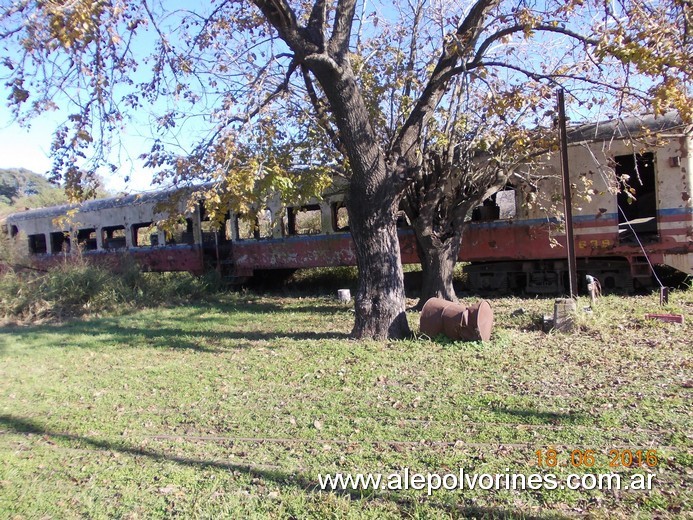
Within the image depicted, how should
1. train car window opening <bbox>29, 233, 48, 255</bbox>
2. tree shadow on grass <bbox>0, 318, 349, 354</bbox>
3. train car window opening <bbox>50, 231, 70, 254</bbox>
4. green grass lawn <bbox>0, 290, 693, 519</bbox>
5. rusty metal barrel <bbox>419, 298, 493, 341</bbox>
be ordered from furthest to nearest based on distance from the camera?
train car window opening <bbox>29, 233, 48, 255</bbox>
train car window opening <bbox>50, 231, 70, 254</bbox>
tree shadow on grass <bbox>0, 318, 349, 354</bbox>
rusty metal barrel <bbox>419, 298, 493, 341</bbox>
green grass lawn <bbox>0, 290, 693, 519</bbox>

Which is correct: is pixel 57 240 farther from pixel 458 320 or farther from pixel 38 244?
pixel 458 320

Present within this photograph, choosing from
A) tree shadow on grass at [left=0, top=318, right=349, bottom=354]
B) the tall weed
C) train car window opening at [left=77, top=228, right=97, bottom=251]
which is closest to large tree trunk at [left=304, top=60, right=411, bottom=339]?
tree shadow on grass at [left=0, top=318, right=349, bottom=354]

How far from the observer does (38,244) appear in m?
21.0

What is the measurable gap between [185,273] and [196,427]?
12.1 meters

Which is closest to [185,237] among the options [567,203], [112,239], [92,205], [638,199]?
[112,239]

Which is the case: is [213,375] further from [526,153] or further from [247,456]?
[526,153]

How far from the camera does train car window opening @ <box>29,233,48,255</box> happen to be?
68.2 ft

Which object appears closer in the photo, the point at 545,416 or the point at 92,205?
the point at 545,416

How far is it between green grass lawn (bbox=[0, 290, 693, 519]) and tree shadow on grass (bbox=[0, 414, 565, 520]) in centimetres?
2

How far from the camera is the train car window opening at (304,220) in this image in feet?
48.1

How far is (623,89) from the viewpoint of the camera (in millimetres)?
6645

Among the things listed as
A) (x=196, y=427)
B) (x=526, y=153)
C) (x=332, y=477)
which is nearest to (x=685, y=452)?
(x=332, y=477)

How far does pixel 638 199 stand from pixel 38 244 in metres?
21.4

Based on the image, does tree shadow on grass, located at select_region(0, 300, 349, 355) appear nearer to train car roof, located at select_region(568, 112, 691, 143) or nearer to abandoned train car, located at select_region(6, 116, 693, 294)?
abandoned train car, located at select_region(6, 116, 693, 294)
